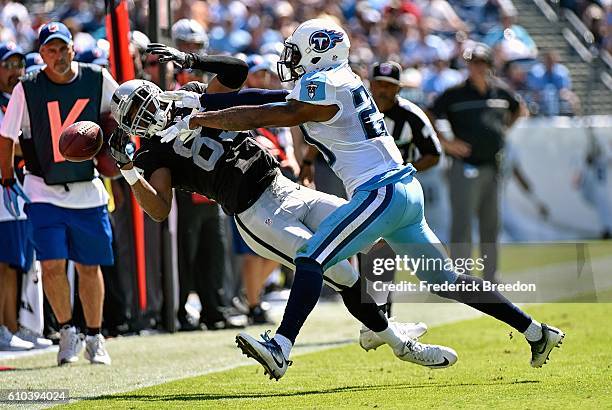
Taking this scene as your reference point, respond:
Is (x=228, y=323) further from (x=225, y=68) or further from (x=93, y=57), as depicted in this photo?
(x=225, y=68)

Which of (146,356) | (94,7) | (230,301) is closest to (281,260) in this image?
(146,356)

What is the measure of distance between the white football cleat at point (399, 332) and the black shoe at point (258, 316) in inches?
119

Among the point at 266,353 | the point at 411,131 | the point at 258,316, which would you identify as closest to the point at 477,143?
the point at 258,316

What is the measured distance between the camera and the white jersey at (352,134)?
21.4 feet

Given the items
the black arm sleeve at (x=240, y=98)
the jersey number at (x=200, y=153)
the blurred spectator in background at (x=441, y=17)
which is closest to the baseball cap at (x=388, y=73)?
the jersey number at (x=200, y=153)

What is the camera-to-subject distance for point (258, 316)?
1073cm

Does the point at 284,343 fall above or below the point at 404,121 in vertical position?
above

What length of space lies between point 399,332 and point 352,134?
4.27 feet

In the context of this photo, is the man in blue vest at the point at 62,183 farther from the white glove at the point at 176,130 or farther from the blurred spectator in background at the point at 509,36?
the blurred spectator in background at the point at 509,36

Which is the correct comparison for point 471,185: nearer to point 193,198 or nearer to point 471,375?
point 193,198

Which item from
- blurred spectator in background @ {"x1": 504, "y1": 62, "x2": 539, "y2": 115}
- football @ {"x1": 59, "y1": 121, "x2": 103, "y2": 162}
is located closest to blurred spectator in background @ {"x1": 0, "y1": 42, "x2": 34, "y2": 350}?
football @ {"x1": 59, "y1": 121, "x2": 103, "y2": 162}

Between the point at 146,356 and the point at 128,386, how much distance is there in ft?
5.15

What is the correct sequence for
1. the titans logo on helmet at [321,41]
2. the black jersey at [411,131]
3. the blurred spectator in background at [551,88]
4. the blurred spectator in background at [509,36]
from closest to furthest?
the titans logo on helmet at [321,41], the black jersey at [411,131], the blurred spectator in background at [551,88], the blurred spectator in background at [509,36]

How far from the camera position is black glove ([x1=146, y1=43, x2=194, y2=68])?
6.80m
